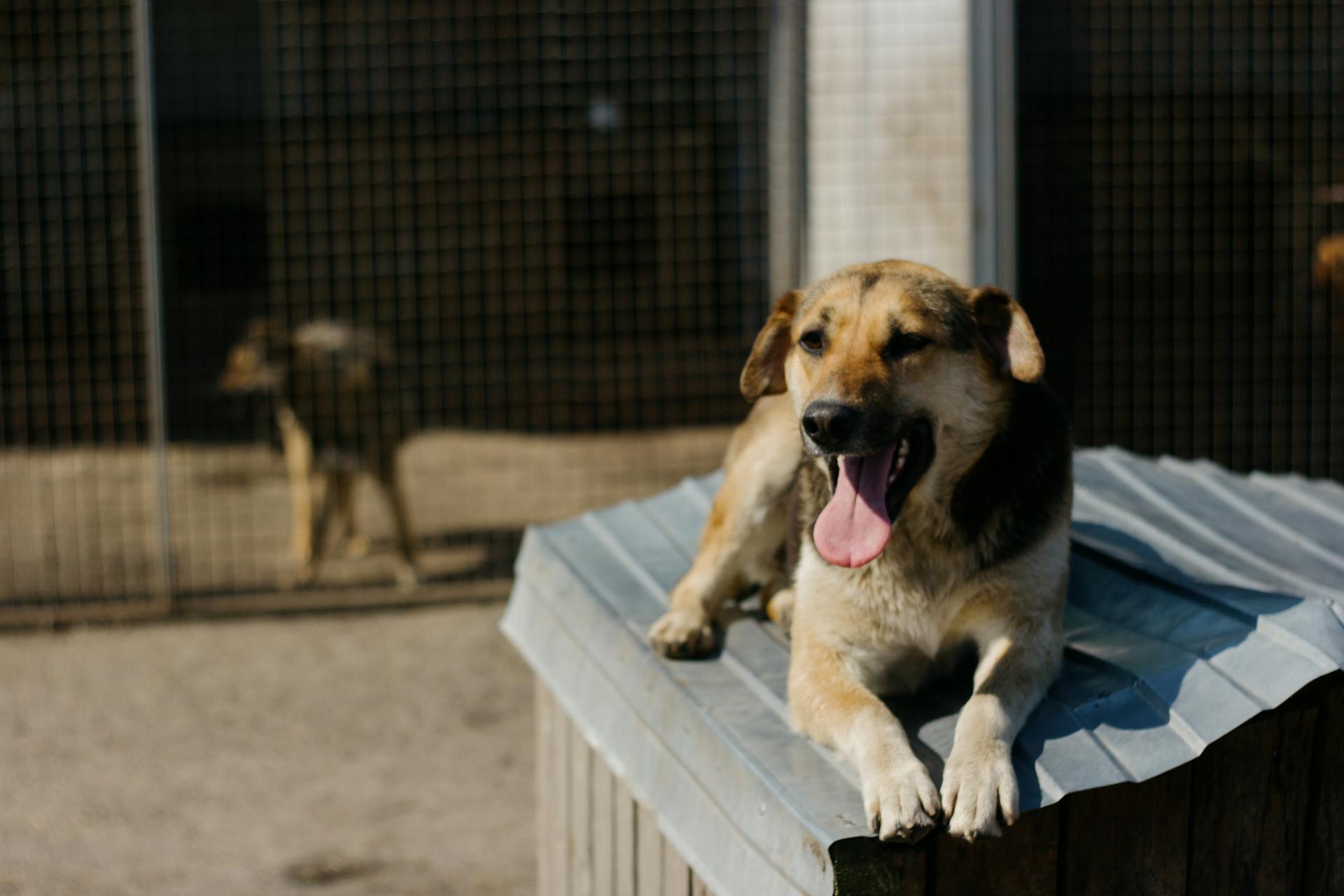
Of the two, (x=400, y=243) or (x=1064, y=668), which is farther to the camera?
(x=400, y=243)

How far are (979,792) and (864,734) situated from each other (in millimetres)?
241

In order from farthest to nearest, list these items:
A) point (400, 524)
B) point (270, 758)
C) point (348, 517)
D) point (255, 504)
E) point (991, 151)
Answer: point (255, 504) < point (348, 517) < point (400, 524) < point (991, 151) < point (270, 758)

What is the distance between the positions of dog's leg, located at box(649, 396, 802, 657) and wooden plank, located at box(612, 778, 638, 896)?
0.43m

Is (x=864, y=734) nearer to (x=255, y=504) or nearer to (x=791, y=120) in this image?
(x=791, y=120)

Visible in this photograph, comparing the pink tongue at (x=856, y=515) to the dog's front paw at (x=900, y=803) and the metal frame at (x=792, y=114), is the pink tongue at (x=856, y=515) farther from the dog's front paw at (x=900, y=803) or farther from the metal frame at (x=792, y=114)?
the metal frame at (x=792, y=114)

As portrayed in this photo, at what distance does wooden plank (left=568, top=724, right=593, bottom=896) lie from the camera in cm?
312

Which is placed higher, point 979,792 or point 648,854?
point 979,792

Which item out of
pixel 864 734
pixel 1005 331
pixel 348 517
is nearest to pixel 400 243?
pixel 348 517

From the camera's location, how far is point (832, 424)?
2273 millimetres

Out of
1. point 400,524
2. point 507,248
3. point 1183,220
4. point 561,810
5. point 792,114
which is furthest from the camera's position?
point 507,248

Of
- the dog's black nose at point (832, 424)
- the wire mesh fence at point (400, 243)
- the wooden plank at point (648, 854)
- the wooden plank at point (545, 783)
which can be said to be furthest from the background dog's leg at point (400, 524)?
the dog's black nose at point (832, 424)

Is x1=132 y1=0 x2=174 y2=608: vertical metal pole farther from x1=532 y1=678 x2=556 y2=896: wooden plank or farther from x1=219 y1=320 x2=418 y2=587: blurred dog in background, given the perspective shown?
x1=532 y1=678 x2=556 y2=896: wooden plank

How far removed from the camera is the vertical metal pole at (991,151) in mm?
6289

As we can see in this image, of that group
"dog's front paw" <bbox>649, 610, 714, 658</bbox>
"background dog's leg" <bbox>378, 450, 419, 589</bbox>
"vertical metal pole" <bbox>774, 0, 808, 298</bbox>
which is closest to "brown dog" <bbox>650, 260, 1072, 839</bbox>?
"dog's front paw" <bbox>649, 610, 714, 658</bbox>
